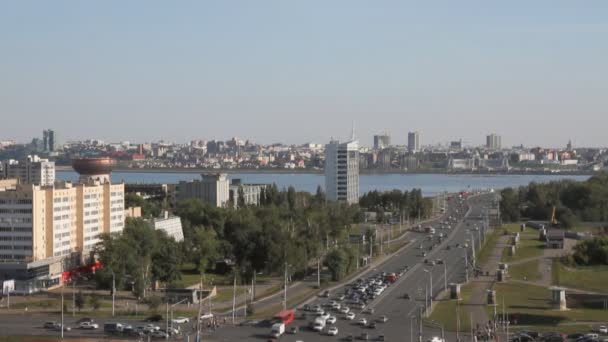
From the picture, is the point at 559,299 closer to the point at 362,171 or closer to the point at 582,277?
the point at 582,277

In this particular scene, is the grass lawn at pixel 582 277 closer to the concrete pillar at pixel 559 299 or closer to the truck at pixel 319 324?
the concrete pillar at pixel 559 299

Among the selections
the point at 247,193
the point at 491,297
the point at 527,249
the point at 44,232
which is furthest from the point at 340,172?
the point at 491,297

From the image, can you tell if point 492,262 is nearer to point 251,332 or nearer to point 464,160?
point 251,332

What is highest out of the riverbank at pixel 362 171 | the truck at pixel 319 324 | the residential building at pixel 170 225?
the riverbank at pixel 362 171

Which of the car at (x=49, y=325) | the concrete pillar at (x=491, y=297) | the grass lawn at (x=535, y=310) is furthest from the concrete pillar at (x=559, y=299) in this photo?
the car at (x=49, y=325)

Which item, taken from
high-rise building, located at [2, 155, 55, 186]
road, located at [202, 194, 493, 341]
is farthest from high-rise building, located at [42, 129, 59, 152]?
road, located at [202, 194, 493, 341]

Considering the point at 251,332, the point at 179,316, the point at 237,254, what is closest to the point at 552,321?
the point at 251,332
